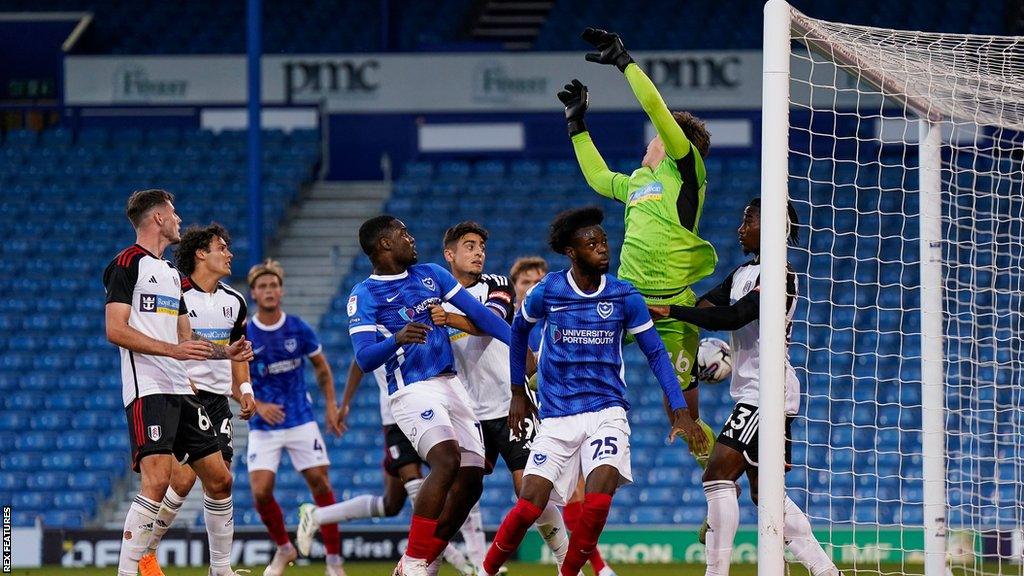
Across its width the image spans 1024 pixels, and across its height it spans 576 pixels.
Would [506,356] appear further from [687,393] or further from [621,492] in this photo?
[621,492]

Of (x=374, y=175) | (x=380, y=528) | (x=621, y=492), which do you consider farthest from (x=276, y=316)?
(x=374, y=175)

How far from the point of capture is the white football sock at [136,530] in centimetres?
780

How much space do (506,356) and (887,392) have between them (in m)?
9.74

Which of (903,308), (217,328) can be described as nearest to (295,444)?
(217,328)

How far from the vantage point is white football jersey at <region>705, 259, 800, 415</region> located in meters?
7.70

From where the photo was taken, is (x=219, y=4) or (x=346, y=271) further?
(x=219, y=4)

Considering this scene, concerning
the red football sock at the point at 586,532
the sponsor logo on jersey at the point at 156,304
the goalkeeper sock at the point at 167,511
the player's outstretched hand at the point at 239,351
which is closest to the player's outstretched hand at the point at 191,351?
the player's outstretched hand at the point at 239,351

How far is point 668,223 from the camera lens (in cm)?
777

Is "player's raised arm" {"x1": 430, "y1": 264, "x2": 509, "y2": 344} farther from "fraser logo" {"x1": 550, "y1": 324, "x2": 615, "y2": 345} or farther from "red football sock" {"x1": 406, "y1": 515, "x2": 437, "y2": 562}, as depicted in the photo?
"red football sock" {"x1": 406, "y1": 515, "x2": 437, "y2": 562}

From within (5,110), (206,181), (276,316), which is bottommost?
(276,316)

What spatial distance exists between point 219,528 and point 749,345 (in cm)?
354

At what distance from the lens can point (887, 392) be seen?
17.7 m

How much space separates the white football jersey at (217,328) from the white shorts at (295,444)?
66.9 inches

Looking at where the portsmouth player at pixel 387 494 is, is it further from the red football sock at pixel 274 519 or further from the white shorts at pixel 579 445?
the white shorts at pixel 579 445
